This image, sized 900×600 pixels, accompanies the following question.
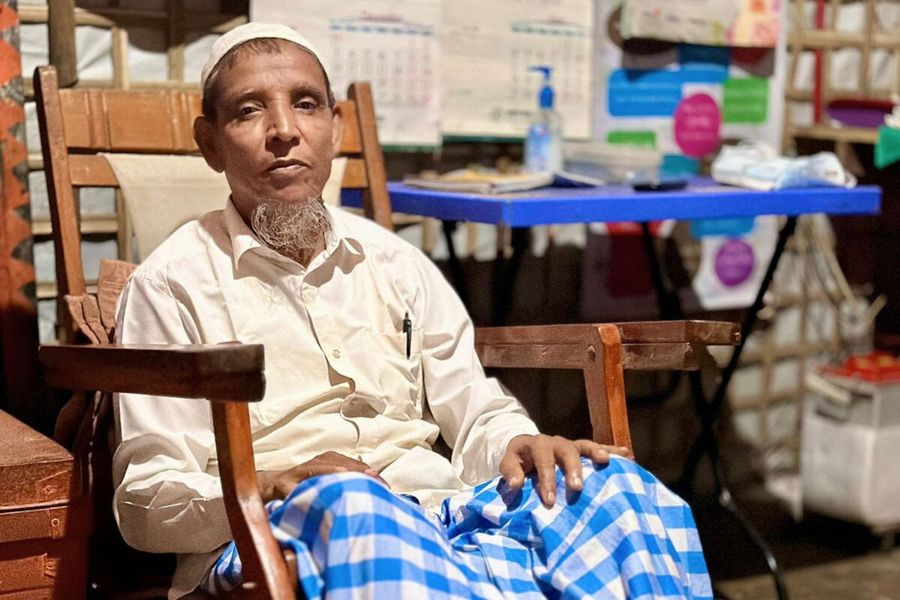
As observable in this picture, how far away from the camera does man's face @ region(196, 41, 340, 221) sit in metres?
1.91

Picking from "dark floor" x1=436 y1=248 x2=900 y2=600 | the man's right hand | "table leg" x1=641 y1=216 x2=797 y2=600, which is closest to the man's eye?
the man's right hand

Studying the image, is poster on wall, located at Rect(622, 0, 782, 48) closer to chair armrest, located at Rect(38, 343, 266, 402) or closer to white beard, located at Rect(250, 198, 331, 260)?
white beard, located at Rect(250, 198, 331, 260)

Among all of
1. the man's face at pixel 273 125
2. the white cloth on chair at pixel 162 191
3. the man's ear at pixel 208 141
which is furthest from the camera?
the white cloth on chair at pixel 162 191

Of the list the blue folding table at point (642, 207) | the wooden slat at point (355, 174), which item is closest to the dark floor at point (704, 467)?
the blue folding table at point (642, 207)

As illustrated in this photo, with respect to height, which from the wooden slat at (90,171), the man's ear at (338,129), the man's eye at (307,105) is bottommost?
the wooden slat at (90,171)

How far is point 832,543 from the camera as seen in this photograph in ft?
11.2

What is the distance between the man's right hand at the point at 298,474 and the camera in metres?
1.58

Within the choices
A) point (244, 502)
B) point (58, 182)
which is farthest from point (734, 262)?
point (244, 502)

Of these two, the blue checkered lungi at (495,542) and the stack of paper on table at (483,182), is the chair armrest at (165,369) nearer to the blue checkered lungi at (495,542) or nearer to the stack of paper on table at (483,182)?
the blue checkered lungi at (495,542)

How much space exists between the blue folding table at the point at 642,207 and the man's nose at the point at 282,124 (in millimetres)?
522

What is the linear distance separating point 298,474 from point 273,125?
0.60 metres

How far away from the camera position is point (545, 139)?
2844 mm

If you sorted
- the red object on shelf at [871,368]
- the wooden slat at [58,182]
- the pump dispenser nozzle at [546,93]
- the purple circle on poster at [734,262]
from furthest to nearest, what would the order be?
the purple circle on poster at [734,262], the red object on shelf at [871,368], the pump dispenser nozzle at [546,93], the wooden slat at [58,182]

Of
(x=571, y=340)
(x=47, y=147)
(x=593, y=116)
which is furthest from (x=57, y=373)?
(x=593, y=116)
